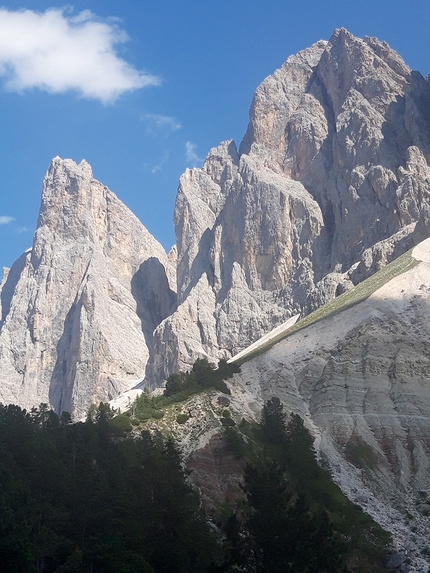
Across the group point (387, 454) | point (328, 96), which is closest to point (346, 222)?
point (328, 96)

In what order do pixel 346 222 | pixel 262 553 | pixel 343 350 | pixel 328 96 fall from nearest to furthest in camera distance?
pixel 262 553
pixel 343 350
pixel 346 222
pixel 328 96

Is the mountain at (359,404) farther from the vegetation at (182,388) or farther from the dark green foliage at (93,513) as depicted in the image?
the dark green foliage at (93,513)

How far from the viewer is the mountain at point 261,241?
14812 cm

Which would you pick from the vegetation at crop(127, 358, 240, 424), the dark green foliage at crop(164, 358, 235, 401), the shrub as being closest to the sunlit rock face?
the vegetation at crop(127, 358, 240, 424)

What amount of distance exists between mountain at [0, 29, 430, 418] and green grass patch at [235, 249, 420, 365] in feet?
37.4

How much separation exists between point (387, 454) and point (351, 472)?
4686 millimetres

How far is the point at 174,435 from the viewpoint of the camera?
71.6m

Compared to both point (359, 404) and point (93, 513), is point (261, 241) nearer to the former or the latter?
point (359, 404)

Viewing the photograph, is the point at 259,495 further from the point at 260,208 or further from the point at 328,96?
the point at 328,96

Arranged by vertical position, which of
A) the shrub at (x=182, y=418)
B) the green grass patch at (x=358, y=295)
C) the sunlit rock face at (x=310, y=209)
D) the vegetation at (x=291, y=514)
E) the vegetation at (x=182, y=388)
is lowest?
the vegetation at (x=291, y=514)

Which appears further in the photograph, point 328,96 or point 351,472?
point 328,96

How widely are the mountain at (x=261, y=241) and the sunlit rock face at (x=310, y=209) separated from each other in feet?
0.93

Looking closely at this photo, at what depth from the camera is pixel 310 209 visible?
158 m

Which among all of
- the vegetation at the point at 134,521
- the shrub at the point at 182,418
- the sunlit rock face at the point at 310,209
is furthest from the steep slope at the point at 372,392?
the sunlit rock face at the point at 310,209
